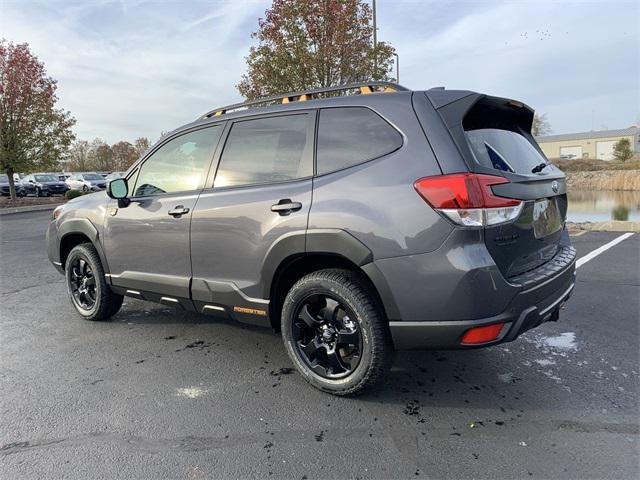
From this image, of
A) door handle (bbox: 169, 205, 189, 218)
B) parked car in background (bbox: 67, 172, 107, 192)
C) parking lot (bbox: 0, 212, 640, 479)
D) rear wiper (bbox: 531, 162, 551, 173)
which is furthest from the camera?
parked car in background (bbox: 67, 172, 107, 192)

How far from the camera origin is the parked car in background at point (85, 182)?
31127mm

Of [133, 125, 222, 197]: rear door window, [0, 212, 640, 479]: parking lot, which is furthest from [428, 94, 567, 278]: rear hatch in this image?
[133, 125, 222, 197]: rear door window

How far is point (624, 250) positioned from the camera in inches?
295

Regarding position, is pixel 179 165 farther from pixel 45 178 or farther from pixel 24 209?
pixel 45 178

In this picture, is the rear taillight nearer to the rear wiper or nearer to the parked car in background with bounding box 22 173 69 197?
the rear wiper

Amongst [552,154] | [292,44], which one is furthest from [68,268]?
[552,154]

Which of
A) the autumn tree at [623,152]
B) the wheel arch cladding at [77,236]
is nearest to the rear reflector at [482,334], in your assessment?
the wheel arch cladding at [77,236]

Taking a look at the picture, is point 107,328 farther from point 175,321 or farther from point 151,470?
point 151,470

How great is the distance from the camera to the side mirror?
3953 millimetres

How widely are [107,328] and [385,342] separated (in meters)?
2.97

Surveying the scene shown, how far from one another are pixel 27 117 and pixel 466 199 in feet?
74.4

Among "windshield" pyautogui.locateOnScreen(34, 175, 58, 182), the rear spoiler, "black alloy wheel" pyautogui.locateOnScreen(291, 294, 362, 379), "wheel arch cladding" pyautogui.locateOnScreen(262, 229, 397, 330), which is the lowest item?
"black alloy wheel" pyautogui.locateOnScreen(291, 294, 362, 379)

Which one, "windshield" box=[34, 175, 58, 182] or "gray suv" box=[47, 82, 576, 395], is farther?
"windshield" box=[34, 175, 58, 182]

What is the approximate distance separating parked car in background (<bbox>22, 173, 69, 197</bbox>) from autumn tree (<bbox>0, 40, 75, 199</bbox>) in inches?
370
